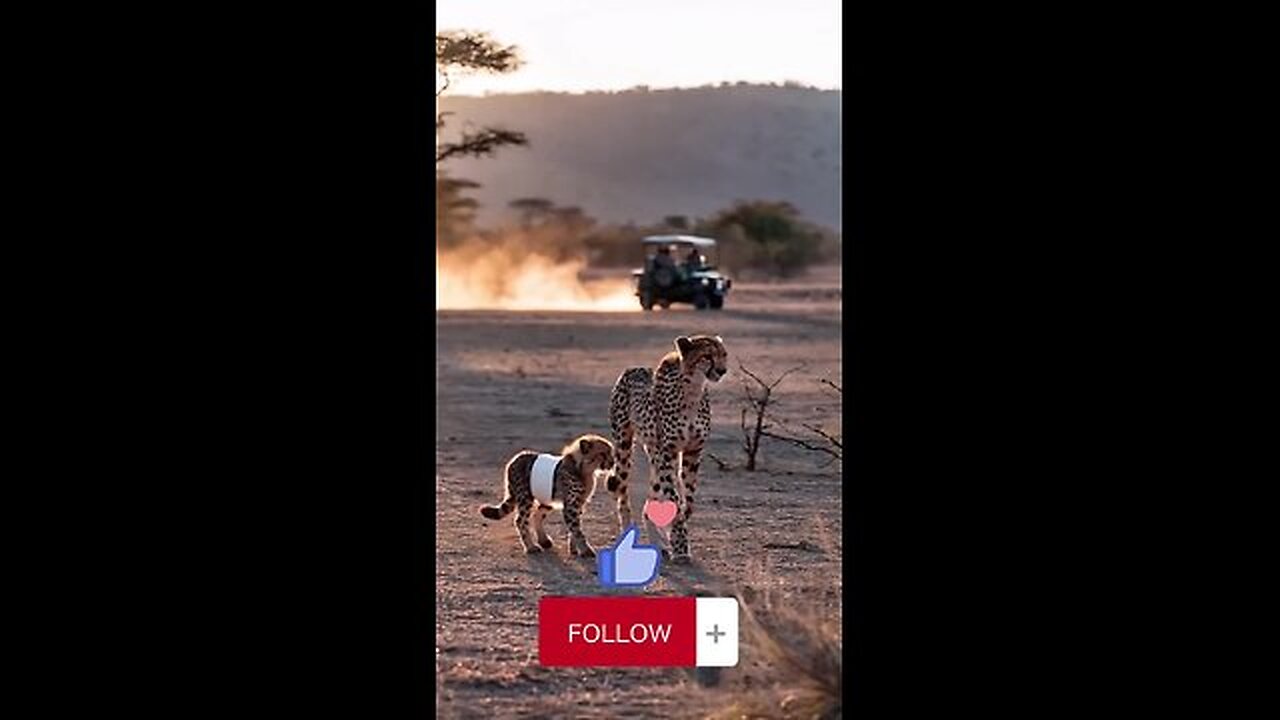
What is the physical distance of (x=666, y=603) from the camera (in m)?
3.93

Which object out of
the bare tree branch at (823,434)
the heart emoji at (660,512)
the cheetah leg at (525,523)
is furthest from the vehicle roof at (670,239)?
the heart emoji at (660,512)

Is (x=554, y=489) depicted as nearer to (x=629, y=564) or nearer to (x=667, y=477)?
(x=667, y=477)

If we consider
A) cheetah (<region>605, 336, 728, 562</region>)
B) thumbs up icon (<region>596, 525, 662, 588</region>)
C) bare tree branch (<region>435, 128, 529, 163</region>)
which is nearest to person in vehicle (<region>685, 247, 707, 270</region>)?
cheetah (<region>605, 336, 728, 562</region>)

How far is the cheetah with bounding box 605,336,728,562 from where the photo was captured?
175 inches

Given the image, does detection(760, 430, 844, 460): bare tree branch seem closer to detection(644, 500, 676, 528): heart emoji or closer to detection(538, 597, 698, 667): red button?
detection(644, 500, 676, 528): heart emoji

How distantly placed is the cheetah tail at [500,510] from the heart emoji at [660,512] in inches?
19.3

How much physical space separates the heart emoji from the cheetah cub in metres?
0.17

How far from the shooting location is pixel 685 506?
14.7ft

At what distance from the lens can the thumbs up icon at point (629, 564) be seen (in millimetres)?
4027

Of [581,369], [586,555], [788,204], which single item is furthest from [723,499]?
[581,369]

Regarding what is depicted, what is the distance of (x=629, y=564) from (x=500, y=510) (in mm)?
791

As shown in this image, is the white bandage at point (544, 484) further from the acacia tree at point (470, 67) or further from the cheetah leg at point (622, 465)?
the acacia tree at point (470, 67)

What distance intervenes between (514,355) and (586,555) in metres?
7.60
